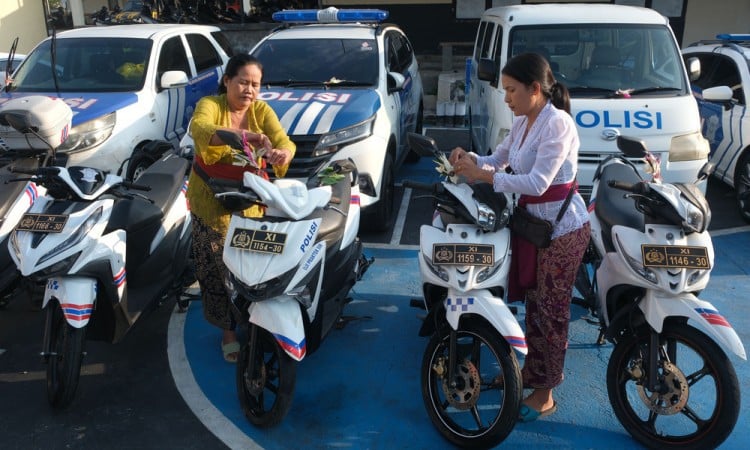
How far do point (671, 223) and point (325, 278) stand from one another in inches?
72.2

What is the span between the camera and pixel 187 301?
14.4 ft

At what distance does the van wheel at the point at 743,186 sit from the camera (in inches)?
240

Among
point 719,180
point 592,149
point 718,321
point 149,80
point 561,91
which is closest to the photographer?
point 718,321

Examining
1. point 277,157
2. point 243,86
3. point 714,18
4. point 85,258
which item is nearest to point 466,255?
point 277,157

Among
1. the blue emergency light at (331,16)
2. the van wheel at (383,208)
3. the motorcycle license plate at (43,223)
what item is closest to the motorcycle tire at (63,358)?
the motorcycle license plate at (43,223)

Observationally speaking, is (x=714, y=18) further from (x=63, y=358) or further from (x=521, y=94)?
(x=63, y=358)

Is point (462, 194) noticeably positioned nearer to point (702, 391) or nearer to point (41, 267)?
point (702, 391)

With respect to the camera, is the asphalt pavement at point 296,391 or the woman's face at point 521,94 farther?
the asphalt pavement at point 296,391

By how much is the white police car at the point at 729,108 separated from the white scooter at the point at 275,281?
490cm

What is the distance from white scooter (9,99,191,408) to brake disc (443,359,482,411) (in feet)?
6.28

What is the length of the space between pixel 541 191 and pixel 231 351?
7.20 feet

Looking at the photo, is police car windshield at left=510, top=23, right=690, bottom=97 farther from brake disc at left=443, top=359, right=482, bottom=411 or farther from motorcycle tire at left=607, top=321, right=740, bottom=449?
brake disc at left=443, top=359, right=482, bottom=411

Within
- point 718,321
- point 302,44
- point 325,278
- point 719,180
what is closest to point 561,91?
point 718,321

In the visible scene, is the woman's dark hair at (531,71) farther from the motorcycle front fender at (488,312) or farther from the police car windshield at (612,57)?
the police car windshield at (612,57)
